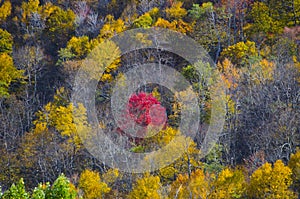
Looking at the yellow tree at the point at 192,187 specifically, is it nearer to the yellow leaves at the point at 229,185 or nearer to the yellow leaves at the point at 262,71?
the yellow leaves at the point at 229,185

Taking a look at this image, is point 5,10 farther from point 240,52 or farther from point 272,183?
point 272,183

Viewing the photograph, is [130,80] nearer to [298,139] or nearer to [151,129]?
[151,129]

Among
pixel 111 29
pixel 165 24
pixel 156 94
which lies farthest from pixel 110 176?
pixel 111 29

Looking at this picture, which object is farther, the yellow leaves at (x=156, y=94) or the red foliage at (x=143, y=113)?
the yellow leaves at (x=156, y=94)

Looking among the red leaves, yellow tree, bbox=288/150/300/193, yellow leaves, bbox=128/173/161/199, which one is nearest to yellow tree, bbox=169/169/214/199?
yellow leaves, bbox=128/173/161/199

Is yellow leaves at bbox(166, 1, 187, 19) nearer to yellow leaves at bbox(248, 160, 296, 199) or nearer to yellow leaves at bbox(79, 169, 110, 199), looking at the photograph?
yellow leaves at bbox(79, 169, 110, 199)

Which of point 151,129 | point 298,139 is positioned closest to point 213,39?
point 151,129

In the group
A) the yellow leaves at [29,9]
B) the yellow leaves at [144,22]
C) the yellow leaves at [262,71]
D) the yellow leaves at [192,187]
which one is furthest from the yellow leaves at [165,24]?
the yellow leaves at [192,187]
